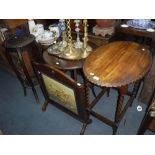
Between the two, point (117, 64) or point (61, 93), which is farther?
point (61, 93)

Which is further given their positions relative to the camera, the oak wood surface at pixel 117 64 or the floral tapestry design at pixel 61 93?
the floral tapestry design at pixel 61 93

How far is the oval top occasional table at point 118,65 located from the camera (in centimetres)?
146

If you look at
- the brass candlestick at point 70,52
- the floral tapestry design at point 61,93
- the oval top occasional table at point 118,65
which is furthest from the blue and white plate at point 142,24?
→ the floral tapestry design at point 61,93

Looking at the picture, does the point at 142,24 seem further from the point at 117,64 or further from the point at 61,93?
the point at 61,93

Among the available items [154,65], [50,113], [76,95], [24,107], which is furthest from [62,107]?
[154,65]

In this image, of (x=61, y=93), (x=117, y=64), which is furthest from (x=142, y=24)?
(x=61, y=93)

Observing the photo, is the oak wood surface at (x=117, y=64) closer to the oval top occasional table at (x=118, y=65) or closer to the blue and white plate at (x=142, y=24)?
the oval top occasional table at (x=118, y=65)

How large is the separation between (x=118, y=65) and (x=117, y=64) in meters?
0.02

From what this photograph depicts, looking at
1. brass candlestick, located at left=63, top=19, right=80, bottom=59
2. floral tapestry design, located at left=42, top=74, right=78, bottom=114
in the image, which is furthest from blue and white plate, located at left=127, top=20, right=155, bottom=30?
floral tapestry design, located at left=42, top=74, right=78, bottom=114

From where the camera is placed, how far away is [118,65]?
160 cm

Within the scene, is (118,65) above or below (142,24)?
below
